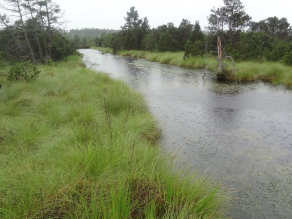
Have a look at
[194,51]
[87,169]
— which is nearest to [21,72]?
[87,169]

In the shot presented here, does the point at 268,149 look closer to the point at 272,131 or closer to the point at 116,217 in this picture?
the point at 272,131

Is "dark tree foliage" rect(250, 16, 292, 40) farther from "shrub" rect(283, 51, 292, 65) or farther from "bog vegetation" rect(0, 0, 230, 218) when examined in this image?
"bog vegetation" rect(0, 0, 230, 218)

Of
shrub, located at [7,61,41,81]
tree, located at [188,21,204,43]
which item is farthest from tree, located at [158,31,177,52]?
shrub, located at [7,61,41,81]

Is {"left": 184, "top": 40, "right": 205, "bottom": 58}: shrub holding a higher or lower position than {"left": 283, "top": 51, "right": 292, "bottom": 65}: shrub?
higher

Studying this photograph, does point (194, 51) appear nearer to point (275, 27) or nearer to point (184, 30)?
point (184, 30)

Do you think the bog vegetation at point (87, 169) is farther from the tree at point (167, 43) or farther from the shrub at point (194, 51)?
the tree at point (167, 43)

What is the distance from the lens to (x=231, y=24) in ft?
64.6

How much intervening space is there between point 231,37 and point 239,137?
17.3 meters

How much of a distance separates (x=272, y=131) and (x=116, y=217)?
4.70 metres

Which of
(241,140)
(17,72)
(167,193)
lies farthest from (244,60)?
(167,193)

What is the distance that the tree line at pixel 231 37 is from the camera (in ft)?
44.0

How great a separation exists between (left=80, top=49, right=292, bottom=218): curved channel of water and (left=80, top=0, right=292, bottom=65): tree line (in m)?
4.04

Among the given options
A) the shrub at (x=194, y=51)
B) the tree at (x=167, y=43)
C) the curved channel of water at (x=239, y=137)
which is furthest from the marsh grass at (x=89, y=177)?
the tree at (x=167, y=43)

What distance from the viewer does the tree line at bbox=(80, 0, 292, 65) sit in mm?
13406
